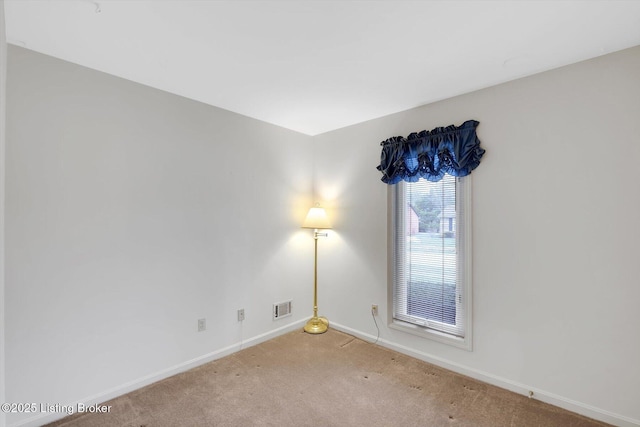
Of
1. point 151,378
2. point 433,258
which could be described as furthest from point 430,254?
point 151,378

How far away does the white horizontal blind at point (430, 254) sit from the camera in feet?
9.04

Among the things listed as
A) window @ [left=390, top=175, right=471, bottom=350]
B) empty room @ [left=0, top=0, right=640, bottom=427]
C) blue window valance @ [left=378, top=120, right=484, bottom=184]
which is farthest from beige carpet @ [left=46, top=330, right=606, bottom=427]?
blue window valance @ [left=378, top=120, right=484, bottom=184]

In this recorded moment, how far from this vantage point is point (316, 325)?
366cm

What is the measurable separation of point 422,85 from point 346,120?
1.04 meters

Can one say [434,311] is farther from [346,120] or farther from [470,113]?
[346,120]

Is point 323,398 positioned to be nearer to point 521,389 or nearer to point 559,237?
point 521,389

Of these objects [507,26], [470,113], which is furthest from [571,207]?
[507,26]

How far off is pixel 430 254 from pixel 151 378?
8.88 ft

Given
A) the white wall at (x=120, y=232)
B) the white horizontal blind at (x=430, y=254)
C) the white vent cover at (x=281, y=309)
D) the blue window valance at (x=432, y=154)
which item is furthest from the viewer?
the white vent cover at (x=281, y=309)

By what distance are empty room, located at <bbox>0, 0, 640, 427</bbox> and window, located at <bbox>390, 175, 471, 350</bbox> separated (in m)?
0.02

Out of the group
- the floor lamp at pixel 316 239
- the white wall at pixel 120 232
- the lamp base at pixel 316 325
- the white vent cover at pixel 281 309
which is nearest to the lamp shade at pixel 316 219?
the floor lamp at pixel 316 239

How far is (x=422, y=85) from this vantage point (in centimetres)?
254

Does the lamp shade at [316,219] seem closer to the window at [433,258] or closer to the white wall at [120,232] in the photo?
the white wall at [120,232]

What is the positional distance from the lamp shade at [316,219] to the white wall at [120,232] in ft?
1.66
